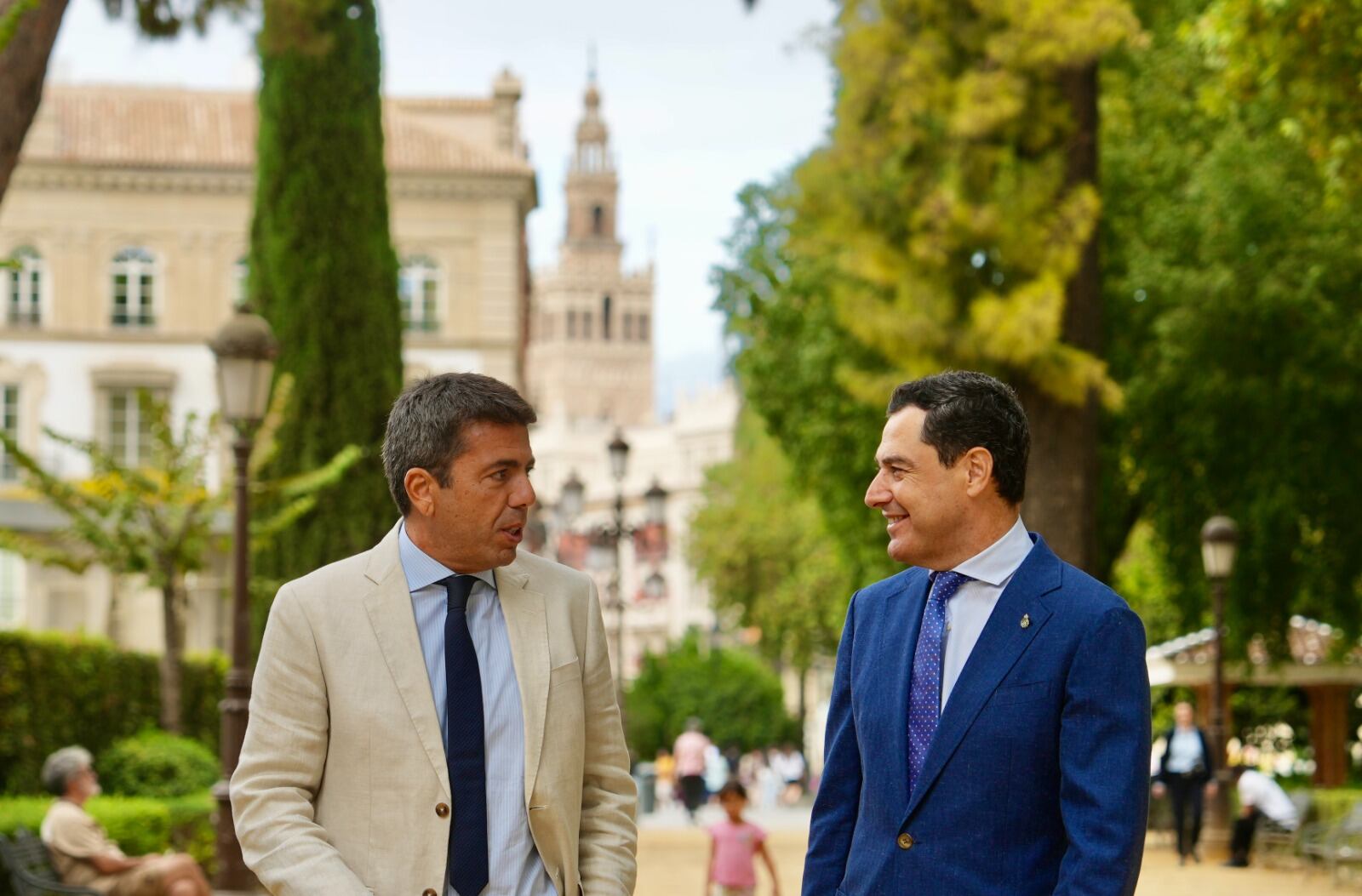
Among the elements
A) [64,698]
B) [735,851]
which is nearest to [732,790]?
[735,851]

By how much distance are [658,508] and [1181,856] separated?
10423 millimetres

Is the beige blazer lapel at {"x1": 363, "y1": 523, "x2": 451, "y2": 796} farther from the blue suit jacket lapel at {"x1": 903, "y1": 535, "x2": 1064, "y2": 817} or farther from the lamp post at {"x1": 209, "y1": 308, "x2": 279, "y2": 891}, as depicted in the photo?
the lamp post at {"x1": 209, "y1": 308, "x2": 279, "y2": 891}

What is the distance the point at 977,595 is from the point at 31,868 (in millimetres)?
8487

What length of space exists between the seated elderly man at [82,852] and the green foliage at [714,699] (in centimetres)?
4048

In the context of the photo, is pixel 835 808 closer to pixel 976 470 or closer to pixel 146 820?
pixel 976 470

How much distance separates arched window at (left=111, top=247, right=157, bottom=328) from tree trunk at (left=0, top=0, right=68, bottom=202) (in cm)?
3635

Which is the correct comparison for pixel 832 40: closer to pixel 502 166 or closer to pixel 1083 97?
pixel 1083 97

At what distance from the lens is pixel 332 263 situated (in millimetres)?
27688

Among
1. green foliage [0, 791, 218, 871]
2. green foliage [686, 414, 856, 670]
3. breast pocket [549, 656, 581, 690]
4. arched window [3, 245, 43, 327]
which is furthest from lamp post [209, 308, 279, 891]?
green foliage [686, 414, 856, 670]

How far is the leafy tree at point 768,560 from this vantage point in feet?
175

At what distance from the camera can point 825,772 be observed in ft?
13.5

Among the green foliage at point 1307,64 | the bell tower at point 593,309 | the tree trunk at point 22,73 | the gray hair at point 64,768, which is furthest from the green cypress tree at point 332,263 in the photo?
the bell tower at point 593,309

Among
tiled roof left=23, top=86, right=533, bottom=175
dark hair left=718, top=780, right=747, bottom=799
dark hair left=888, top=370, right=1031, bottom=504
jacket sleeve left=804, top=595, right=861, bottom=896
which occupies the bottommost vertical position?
dark hair left=718, top=780, right=747, bottom=799

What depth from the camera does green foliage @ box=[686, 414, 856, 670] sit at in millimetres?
53438
